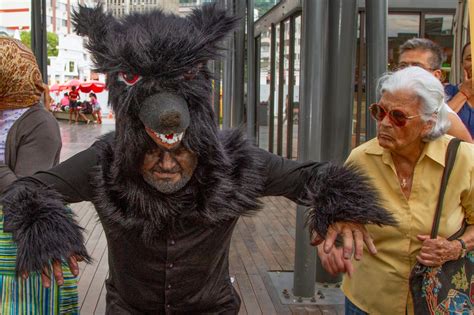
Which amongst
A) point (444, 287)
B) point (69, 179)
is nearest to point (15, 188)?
point (69, 179)

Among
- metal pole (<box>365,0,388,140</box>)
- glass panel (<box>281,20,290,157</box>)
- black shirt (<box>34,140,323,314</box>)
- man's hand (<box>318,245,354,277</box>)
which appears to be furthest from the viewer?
glass panel (<box>281,20,290,157</box>)

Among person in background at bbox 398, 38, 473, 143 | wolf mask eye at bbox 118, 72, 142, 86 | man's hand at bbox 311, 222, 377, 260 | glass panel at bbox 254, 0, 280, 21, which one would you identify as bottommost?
man's hand at bbox 311, 222, 377, 260

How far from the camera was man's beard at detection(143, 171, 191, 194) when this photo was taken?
189cm

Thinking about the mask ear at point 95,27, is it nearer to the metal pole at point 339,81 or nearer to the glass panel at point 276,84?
the metal pole at point 339,81

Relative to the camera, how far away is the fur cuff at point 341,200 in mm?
1905

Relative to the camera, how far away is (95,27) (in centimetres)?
194

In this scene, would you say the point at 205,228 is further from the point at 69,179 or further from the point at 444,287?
the point at 444,287

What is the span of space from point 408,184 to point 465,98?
124 cm

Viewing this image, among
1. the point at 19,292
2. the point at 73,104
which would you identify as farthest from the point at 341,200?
the point at 73,104

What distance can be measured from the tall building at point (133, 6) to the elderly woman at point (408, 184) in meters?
0.93

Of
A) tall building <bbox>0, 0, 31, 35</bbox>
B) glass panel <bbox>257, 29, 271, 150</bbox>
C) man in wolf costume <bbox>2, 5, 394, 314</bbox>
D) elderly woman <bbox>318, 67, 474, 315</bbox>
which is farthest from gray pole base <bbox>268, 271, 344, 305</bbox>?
glass panel <bbox>257, 29, 271, 150</bbox>

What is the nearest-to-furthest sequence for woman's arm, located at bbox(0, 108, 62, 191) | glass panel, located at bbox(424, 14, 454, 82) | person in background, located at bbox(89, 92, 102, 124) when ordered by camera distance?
woman's arm, located at bbox(0, 108, 62, 191) → glass panel, located at bbox(424, 14, 454, 82) → person in background, located at bbox(89, 92, 102, 124)

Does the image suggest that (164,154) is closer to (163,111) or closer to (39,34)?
(163,111)

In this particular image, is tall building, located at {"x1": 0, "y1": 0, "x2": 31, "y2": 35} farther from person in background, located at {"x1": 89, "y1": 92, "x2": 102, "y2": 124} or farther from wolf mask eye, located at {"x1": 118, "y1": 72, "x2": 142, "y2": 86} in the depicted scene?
person in background, located at {"x1": 89, "y1": 92, "x2": 102, "y2": 124}
